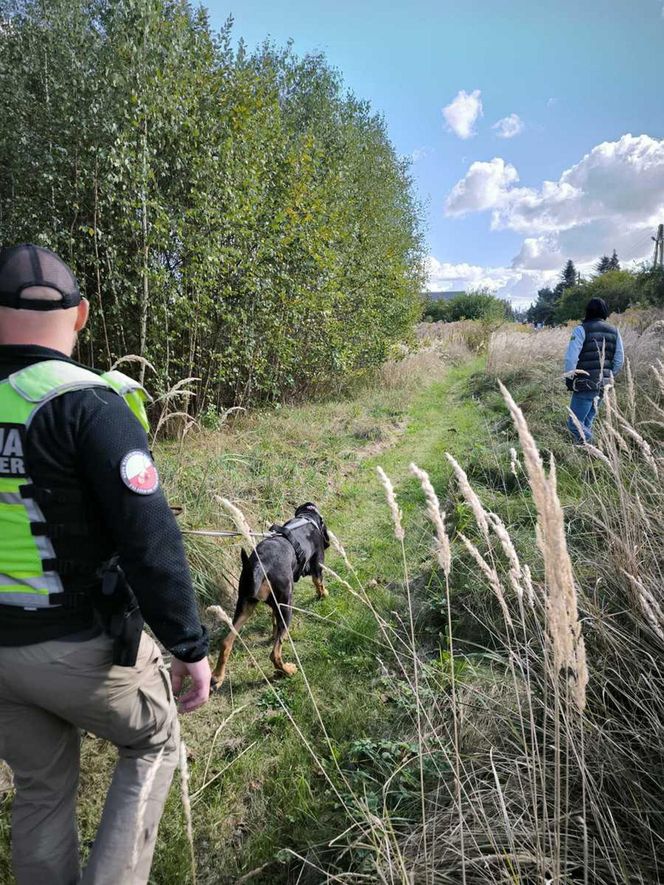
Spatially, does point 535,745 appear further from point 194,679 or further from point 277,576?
point 277,576

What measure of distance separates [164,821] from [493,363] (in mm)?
15015

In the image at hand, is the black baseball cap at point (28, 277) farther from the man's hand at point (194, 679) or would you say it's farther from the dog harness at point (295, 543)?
the dog harness at point (295, 543)

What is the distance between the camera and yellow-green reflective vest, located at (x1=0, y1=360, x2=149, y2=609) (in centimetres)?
124

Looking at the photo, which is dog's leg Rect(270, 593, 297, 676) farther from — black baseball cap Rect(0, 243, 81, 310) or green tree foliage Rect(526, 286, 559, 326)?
green tree foliage Rect(526, 286, 559, 326)

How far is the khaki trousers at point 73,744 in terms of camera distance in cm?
130

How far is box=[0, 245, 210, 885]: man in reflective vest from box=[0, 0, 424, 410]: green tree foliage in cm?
546

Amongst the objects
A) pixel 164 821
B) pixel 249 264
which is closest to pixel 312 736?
pixel 164 821

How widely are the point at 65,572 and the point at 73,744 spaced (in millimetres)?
653

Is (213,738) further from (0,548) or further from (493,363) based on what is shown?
(493,363)

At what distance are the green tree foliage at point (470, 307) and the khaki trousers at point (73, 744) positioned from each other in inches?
1170

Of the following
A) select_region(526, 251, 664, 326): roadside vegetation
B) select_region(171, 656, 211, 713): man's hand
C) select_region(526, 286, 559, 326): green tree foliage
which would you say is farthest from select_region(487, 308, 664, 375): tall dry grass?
select_region(526, 286, 559, 326): green tree foliage

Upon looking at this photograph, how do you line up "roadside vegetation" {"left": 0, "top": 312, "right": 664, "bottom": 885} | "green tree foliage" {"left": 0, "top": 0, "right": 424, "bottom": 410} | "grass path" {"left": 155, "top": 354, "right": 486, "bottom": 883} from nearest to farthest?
1. "roadside vegetation" {"left": 0, "top": 312, "right": 664, "bottom": 885}
2. "grass path" {"left": 155, "top": 354, "right": 486, "bottom": 883}
3. "green tree foliage" {"left": 0, "top": 0, "right": 424, "bottom": 410}

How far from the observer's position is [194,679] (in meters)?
1.45

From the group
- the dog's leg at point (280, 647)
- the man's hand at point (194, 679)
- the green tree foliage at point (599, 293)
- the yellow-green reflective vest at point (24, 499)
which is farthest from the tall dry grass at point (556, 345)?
the green tree foliage at point (599, 293)
